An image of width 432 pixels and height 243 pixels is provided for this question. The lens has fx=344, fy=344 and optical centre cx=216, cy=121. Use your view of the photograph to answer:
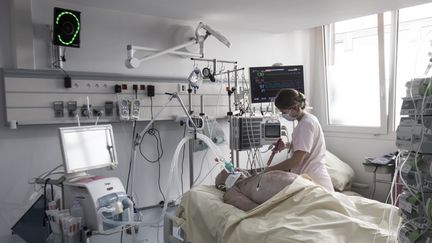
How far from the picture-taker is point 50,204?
2068mm

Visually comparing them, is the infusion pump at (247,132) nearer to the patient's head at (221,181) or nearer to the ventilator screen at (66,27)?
the patient's head at (221,181)

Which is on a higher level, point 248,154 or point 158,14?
point 158,14

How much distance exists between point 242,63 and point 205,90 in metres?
0.59

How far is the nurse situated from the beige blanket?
25 centimetres

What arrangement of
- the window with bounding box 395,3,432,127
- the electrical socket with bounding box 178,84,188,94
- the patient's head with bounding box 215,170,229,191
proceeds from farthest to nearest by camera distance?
the window with bounding box 395,3,432,127, the electrical socket with bounding box 178,84,188,94, the patient's head with bounding box 215,170,229,191

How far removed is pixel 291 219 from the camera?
1748 mm

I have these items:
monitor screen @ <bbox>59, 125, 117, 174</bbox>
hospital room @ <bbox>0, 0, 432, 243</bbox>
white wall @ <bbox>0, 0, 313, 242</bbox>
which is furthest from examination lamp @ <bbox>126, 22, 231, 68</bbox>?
monitor screen @ <bbox>59, 125, 117, 174</bbox>

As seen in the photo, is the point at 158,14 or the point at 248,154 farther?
the point at 248,154

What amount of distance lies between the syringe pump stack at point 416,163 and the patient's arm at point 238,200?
92 cm

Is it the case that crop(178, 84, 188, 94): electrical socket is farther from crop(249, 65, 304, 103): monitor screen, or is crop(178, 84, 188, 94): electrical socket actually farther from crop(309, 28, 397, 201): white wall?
crop(309, 28, 397, 201): white wall

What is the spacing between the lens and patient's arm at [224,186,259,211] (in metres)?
2.02

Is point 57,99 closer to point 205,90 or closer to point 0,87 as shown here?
point 0,87

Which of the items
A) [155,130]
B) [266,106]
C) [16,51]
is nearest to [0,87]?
[16,51]

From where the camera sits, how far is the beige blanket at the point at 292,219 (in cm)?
159
